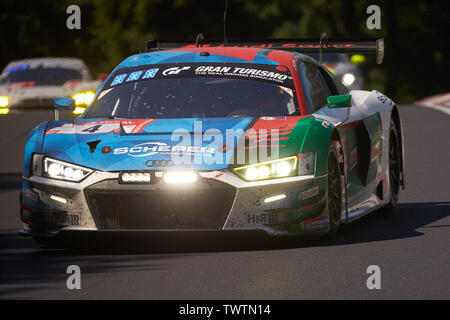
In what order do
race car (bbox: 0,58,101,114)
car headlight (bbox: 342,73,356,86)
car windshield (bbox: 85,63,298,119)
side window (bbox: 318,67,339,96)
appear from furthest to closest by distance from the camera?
1. car headlight (bbox: 342,73,356,86)
2. race car (bbox: 0,58,101,114)
3. side window (bbox: 318,67,339,96)
4. car windshield (bbox: 85,63,298,119)

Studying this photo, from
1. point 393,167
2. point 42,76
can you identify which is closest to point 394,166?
point 393,167

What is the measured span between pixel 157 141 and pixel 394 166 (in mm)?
3509

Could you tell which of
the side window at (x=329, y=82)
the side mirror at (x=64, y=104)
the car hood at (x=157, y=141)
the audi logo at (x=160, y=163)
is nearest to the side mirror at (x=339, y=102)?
the car hood at (x=157, y=141)

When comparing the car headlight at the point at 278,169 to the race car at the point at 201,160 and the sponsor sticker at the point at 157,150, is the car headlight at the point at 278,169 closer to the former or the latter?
the race car at the point at 201,160

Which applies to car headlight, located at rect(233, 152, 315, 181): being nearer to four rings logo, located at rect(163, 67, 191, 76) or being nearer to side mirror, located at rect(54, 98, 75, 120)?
four rings logo, located at rect(163, 67, 191, 76)

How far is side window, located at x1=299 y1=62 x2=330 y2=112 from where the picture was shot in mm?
10820

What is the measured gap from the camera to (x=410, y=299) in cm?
Answer: 782

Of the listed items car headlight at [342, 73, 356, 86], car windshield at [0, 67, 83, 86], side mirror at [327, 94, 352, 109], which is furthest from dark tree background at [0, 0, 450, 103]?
side mirror at [327, 94, 352, 109]

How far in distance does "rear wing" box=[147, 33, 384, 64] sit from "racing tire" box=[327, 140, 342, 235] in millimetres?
2984

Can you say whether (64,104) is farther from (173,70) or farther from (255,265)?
(255,265)

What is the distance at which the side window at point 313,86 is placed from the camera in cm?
1082
